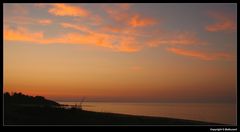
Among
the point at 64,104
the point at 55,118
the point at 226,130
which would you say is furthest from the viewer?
the point at 64,104

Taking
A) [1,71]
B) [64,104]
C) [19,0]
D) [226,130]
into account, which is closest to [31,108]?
[64,104]

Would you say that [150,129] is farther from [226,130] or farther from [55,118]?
[55,118]

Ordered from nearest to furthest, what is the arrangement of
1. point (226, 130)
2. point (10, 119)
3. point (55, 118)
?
point (226, 130), point (10, 119), point (55, 118)

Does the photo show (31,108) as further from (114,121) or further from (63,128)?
(63,128)

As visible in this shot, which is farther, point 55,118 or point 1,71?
point 55,118

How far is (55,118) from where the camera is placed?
37.9ft

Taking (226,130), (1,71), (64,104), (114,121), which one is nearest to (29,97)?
(64,104)

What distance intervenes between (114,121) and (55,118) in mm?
1763

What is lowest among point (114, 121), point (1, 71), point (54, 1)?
point (114, 121)

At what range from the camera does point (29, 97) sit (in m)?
14.7

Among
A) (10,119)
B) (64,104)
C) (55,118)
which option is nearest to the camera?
(10,119)

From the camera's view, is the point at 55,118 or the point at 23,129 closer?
the point at 23,129

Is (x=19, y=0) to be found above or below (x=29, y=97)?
above

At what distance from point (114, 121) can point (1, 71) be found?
4626 millimetres
